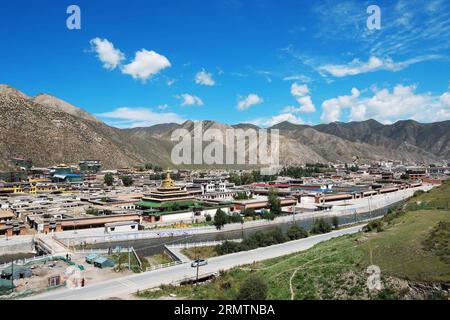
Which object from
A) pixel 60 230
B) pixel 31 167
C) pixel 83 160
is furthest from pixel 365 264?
pixel 83 160

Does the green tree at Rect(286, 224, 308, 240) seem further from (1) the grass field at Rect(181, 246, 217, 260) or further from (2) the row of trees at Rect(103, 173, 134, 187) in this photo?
(2) the row of trees at Rect(103, 173, 134, 187)

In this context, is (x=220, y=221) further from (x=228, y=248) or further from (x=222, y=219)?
(x=228, y=248)

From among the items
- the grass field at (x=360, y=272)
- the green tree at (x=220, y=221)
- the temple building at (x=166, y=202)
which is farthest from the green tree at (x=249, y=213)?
the grass field at (x=360, y=272)

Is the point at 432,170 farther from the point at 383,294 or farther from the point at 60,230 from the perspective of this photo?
the point at 383,294

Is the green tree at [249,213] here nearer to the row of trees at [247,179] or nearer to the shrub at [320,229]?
the shrub at [320,229]

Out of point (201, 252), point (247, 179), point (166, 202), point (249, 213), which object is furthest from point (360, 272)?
point (247, 179)
